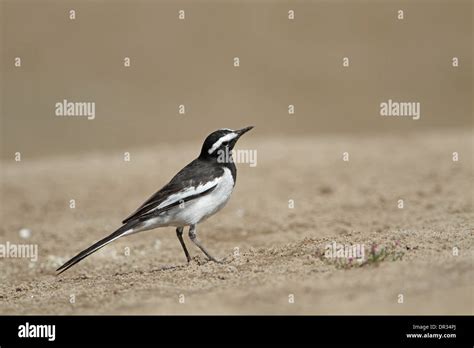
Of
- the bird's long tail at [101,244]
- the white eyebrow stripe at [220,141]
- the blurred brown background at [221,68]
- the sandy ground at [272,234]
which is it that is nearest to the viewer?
the sandy ground at [272,234]

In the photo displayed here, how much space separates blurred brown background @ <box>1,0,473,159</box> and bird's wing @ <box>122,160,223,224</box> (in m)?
16.7

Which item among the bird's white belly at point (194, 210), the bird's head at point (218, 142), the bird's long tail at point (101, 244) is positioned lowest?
the bird's long tail at point (101, 244)

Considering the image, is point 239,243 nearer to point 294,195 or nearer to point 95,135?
point 294,195

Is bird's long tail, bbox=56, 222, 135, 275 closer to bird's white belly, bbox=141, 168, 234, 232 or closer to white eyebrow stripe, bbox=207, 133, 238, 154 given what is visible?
bird's white belly, bbox=141, 168, 234, 232

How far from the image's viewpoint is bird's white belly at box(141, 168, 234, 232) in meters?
9.18

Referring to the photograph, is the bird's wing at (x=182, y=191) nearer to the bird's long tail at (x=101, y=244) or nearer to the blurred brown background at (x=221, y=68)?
the bird's long tail at (x=101, y=244)

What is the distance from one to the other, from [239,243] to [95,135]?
53.8 ft

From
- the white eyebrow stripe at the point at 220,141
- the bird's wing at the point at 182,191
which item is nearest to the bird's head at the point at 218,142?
the white eyebrow stripe at the point at 220,141

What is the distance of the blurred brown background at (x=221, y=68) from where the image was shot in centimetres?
2773

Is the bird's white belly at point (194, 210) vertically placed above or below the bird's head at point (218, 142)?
below

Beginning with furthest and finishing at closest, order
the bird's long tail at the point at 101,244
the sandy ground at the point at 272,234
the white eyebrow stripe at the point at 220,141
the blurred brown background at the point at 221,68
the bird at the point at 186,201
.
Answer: the blurred brown background at the point at 221,68 → the white eyebrow stripe at the point at 220,141 → the bird at the point at 186,201 → the bird's long tail at the point at 101,244 → the sandy ground at the point at 272,234

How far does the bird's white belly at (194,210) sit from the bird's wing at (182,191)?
0.06 m

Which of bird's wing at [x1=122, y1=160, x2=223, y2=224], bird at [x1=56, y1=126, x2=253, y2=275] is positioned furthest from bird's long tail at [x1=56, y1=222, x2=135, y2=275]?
bird's wing at [x1=122, y1=160, x2=223, y2=224]

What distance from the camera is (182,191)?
30.2 feet
